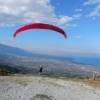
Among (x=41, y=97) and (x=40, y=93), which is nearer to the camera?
(x=41, y=97)

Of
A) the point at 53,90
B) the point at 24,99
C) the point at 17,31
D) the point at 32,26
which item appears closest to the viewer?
the point at 24,99

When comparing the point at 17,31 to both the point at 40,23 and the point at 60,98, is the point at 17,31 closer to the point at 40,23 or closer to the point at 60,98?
the point at 40,23

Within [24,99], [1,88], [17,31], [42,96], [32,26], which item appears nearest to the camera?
[24,99]

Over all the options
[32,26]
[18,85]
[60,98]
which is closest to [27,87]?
[18,85]

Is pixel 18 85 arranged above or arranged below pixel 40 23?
below

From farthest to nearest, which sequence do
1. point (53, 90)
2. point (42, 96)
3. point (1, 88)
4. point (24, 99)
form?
point (53, 90), point (1, 88), point (42, 96), point (24, 99)

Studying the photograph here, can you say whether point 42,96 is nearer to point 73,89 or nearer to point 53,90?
point 53,90

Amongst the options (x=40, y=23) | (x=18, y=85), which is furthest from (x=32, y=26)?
(x=18, y=85)

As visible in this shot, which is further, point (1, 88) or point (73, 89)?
point (73, 89)

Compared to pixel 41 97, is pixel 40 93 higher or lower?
higher
